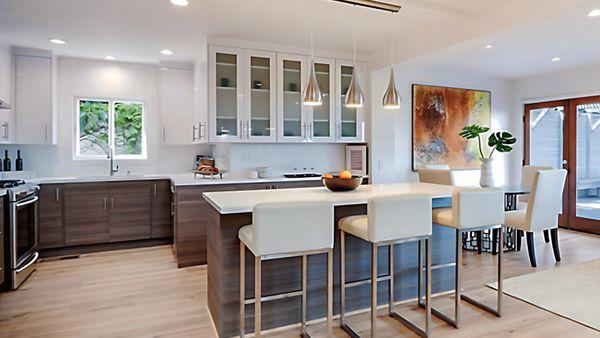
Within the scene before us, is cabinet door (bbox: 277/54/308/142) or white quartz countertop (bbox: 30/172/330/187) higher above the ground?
cabinet door (bbox: 277/54/308/142)

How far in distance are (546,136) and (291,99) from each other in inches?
175

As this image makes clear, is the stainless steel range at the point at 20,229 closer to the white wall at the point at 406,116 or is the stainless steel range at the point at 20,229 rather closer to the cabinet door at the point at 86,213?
the cabinet door at the point at 86,213

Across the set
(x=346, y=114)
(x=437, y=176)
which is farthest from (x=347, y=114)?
(x=437, y=176)

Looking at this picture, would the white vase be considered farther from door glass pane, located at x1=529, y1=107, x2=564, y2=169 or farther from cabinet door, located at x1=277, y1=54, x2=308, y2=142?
door glass pane, located at x1=529, y1=107, x2=564, y2=169

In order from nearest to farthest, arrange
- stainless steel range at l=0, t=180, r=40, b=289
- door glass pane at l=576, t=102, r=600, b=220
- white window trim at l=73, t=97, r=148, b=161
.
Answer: stainless steel range at l=0, t=180, r=40, b=289 → white window trim at l=73, t=97, r=148, b=161 → door glass pane at l=576, t=102, r=600, b=220

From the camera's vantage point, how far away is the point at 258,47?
14.4 ft

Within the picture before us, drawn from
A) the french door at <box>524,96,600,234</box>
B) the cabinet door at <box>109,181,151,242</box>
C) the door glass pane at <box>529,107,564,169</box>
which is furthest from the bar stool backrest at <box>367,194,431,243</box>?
the door glass pane at <box>529,107,564,169</box>

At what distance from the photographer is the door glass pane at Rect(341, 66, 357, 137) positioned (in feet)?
16.1

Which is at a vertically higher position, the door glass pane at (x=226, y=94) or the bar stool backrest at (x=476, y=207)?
the door glass pane at (x=226, y=94)

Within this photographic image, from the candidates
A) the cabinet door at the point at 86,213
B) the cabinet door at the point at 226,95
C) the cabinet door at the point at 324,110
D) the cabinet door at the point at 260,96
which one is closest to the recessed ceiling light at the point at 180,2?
the cabinet door at the point at 226,95

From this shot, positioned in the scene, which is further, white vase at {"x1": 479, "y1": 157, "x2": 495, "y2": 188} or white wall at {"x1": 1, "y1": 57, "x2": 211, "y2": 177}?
white wall at {"x1": 1, "y1": 57, "x2": 211, "y2": 177}

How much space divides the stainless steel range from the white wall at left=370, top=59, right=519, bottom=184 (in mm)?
3917

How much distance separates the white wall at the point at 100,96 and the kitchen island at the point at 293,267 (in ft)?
9.97

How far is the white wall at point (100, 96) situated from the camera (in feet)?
16.1
